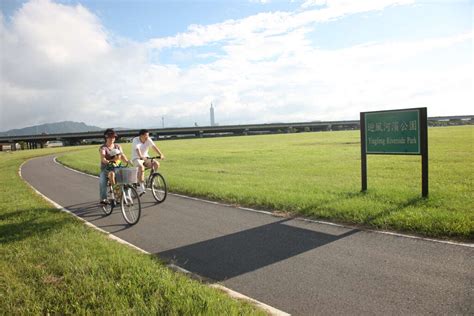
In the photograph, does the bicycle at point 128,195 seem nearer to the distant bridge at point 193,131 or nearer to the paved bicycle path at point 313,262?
the paved bicycle path at point 313,262

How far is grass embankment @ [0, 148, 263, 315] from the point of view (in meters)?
3.77

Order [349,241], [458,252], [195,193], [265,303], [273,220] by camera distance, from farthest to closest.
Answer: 1. [195,193]
2. [273,220]
3. [349,241]
4. [458,252]
5. [265,303]

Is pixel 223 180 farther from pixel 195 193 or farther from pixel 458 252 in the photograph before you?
pixel 458 252

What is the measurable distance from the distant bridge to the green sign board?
9676 centimetres

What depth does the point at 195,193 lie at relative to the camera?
11320 mm

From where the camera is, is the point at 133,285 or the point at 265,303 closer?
the point at 265,303

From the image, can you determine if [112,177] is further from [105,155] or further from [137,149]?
[137,149]

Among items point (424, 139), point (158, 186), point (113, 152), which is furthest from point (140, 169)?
point (424, 139)

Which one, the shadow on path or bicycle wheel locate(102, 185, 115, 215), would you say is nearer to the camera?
the shadow on path

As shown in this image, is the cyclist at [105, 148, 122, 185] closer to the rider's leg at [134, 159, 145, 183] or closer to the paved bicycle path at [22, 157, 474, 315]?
the rider's leg at [134, 159, 145, 183]

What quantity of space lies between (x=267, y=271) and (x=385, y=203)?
447 centimetres

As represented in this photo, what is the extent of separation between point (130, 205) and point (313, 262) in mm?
4654

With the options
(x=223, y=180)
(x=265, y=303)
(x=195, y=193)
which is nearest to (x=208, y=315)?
(x=265, y=303)

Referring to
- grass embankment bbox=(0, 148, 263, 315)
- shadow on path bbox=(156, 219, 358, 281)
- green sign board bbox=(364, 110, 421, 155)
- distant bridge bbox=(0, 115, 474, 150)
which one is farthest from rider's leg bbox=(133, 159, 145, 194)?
distant bridge bbox=(0, 115, 474, 150)
